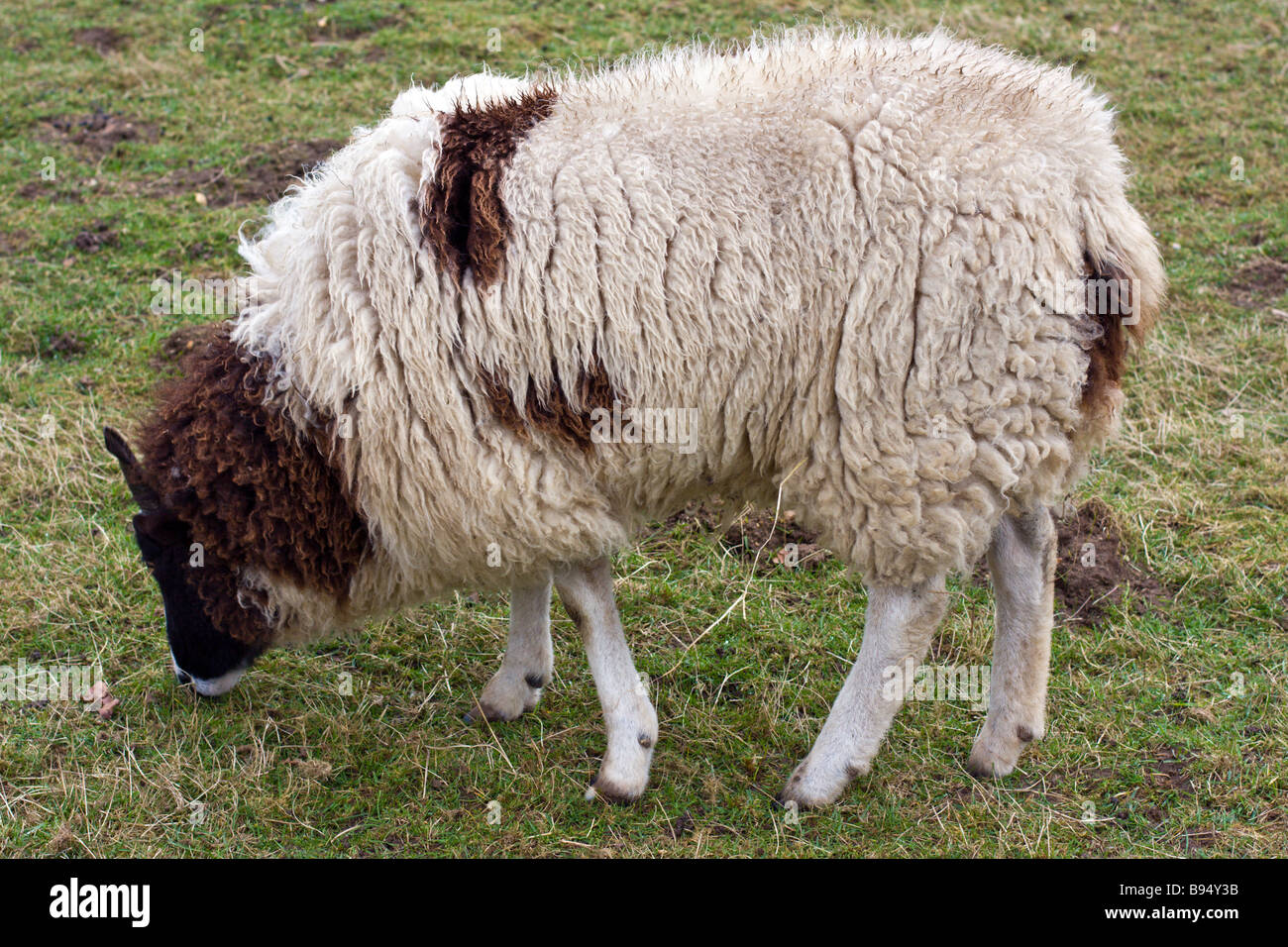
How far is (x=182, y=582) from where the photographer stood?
12.2 feet

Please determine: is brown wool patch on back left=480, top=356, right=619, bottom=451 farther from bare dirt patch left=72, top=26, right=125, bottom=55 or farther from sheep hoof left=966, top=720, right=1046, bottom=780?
A: bare dirt patch left=72, top=26, right=125, bottom=55

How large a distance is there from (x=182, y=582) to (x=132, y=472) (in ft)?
1.34

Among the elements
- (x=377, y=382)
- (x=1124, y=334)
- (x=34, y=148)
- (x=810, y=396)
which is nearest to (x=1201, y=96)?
(x=1124, y=334)

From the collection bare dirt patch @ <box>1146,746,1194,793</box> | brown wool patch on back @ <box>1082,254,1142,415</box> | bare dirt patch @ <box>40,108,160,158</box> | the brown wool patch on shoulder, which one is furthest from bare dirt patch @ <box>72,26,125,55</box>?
bare dirt patch @ <box>1146,746,1194,793</box>

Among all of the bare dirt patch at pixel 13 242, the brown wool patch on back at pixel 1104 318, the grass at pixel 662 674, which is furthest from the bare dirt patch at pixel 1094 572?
the bare dirt patch at pixel 13 242

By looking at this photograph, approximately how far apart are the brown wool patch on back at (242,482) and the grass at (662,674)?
2.63 ft

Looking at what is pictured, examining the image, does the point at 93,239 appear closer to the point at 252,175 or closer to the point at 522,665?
the point at 252,175

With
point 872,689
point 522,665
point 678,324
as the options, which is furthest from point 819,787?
point 678,324

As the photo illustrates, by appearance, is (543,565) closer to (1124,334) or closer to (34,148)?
(1124,334)

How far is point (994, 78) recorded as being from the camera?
3424 mm

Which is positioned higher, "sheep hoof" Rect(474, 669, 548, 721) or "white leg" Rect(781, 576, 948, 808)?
"white leg" Rect(781, 576, 948, 808)

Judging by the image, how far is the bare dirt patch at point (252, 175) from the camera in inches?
297

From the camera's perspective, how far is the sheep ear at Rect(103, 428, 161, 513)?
3.46 metres

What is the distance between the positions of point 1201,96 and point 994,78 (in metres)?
6.40
